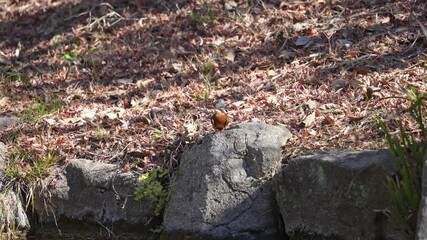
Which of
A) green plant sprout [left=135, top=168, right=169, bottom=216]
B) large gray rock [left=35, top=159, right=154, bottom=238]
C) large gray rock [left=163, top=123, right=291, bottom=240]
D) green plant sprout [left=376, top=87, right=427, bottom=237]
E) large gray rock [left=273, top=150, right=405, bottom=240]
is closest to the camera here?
green plant sprout [left=376, top=87, right=427, bottom=237]

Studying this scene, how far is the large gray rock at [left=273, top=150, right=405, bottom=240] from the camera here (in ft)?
15.0

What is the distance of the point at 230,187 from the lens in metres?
5.26

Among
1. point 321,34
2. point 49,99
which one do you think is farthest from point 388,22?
point 49,99

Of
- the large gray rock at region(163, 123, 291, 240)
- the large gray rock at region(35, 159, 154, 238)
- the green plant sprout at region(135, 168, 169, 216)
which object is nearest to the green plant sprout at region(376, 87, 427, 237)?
the large gray rock at region(163, 123, 291, 240)

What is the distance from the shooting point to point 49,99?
709 centimetres

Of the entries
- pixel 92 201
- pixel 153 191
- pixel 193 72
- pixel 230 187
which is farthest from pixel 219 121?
pixel 193 72

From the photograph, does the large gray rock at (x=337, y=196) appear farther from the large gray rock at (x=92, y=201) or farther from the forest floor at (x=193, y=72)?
the large gray rock at (x=92, y=201)

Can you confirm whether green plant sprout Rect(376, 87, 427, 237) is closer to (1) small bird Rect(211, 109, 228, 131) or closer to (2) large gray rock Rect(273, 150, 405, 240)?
(2) large gray rock Rect(273, 150, 405, 240)

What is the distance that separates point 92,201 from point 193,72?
180 centimetres

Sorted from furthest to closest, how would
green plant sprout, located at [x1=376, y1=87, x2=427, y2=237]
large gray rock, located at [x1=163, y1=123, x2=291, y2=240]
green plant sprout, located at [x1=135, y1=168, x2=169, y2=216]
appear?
1. green plant sprout, located at [x1=135, y1=168, x2=169, y2=216]
2. large gray rock, located at [x1=163, y1=123, x2=291, y2=240]
3. green plant sprout, located at [x1=376, y1=87, x2=427, y2=237]

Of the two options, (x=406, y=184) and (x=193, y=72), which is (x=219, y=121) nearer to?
(x=193, y=72)

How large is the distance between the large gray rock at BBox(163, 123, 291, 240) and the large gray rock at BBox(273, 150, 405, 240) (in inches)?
6.7

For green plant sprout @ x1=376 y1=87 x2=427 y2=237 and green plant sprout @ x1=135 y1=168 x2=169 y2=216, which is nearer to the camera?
green plant sprout @ x1=376 y1=87 x2=427 y2=237

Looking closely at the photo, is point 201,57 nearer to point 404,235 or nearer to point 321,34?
point 321,34
